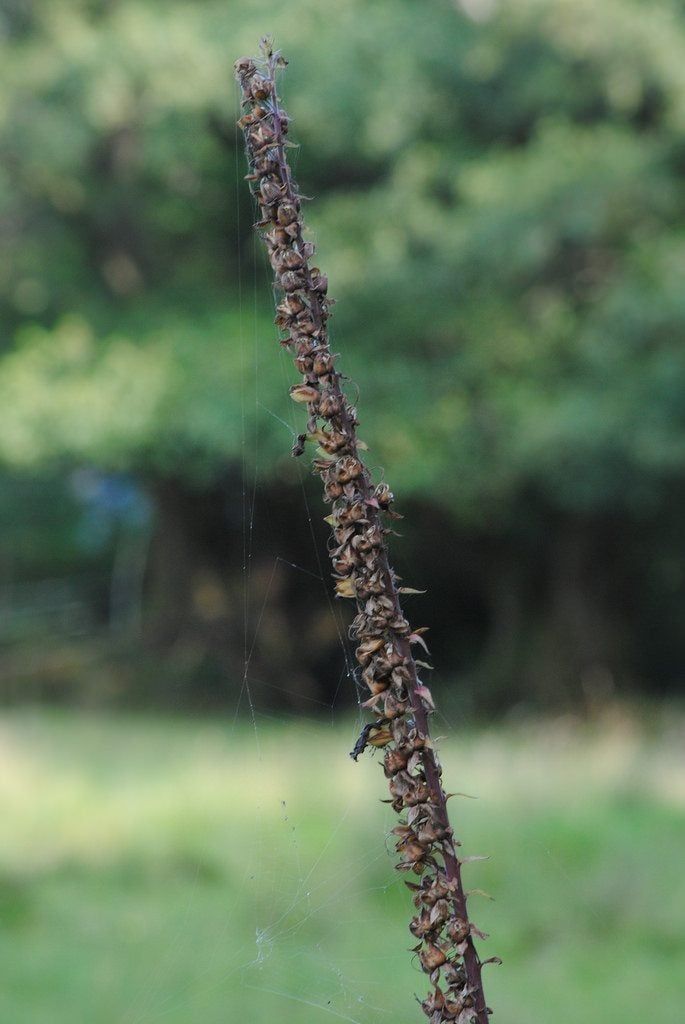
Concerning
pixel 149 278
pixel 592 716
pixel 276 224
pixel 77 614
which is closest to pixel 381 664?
pixel 276 224

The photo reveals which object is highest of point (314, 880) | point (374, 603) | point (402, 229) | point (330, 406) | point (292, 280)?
point (402, 229)

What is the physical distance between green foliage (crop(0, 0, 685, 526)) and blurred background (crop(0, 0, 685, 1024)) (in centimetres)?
3

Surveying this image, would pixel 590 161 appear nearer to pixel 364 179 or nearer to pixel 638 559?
pixel 364 179

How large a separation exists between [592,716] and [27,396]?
619cm

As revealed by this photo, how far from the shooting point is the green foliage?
34.4ft

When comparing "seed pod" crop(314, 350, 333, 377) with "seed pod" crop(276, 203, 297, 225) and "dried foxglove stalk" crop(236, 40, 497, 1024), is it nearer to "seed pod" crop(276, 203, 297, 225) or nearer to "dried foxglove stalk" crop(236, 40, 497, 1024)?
"dried foxglove stalk" crop(236, 40, 497, 1024)

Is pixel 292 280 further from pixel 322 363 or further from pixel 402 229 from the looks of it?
pixel 402 229

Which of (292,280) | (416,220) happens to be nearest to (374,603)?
(292,280)

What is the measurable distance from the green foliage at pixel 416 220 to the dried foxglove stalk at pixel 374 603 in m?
9.35

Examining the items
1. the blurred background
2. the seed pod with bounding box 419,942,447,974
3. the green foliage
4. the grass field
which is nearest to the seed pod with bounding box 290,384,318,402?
the seed pod with bounding box 419,942,447,974

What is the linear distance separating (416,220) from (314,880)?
7071mm

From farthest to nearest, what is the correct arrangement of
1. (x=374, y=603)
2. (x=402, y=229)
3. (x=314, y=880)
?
1. (x=402, y=229)
2. (x=314, y=880)
3. (x=374, y=603)

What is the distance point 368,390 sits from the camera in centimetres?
1136

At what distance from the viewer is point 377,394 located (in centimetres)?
1130
